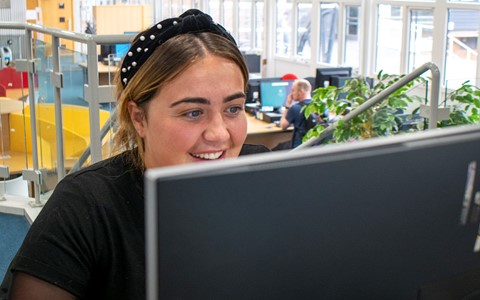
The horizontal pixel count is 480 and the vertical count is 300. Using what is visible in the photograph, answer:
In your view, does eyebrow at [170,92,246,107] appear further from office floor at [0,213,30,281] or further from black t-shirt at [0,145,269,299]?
office floor at [0,213,30,281]

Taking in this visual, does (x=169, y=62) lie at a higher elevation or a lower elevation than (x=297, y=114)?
higher

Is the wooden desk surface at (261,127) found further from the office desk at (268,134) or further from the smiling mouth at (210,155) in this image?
the smiling mouth at (210,155)

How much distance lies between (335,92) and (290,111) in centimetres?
299

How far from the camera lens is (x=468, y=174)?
0.79 meters

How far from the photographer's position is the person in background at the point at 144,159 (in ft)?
3.77

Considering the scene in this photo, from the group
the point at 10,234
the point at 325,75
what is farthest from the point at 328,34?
the point at 10,234

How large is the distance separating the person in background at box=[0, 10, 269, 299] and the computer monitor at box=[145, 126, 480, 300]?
404 millimetres

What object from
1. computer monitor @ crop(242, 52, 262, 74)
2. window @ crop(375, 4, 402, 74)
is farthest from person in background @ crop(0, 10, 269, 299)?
computer monitor @ crop(242, 52, 262, 74)

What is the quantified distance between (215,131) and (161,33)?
0.28 m

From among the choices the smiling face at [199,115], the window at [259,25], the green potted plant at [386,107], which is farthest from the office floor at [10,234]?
the window at [259,25]

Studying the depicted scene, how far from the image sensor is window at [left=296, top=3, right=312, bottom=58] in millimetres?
10750

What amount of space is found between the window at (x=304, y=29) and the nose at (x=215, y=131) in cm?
973

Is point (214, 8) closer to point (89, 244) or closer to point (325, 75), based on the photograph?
point (325, 75)

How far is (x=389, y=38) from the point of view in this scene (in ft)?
28.7
